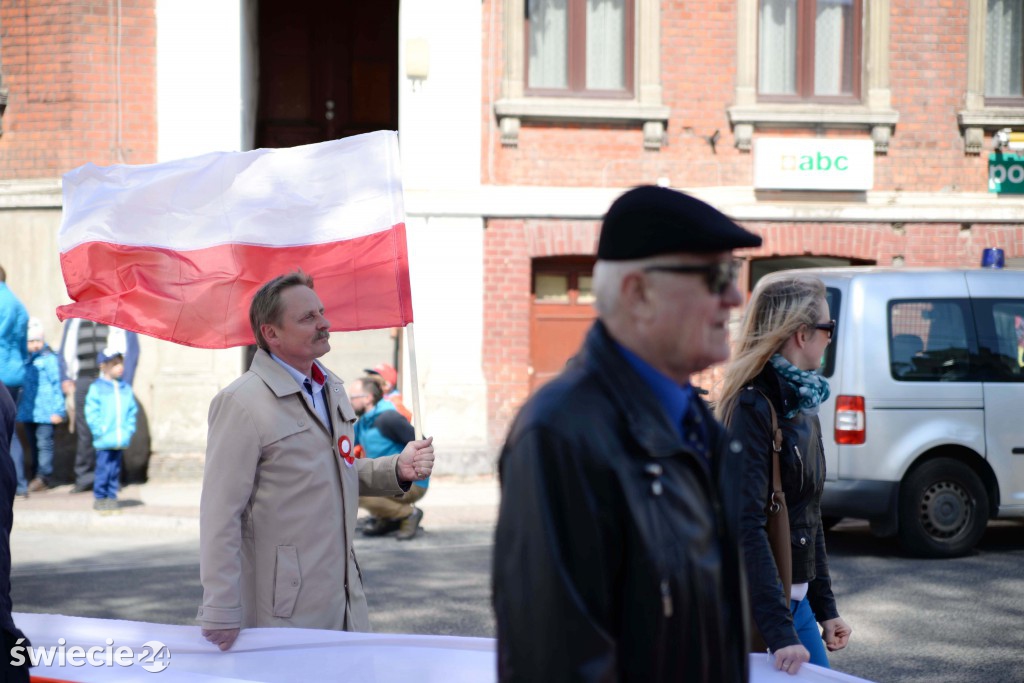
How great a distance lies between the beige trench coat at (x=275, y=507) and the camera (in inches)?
159

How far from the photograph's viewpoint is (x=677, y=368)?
2.08 m

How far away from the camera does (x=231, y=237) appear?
16.3 feet

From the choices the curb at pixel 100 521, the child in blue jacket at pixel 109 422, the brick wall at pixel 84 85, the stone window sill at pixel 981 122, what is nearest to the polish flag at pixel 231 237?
the curb at pixel 100 521

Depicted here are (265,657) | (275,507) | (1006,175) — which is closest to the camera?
(265,657)

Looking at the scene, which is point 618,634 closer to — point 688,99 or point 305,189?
→ point 305,189

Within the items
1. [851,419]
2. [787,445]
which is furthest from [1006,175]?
[787,445]

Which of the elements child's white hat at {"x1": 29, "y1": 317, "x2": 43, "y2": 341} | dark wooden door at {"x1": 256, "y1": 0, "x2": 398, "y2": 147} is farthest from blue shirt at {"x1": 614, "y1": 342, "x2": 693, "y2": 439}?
dark wooden door at {"x1": 256, "y1": 0, "x2": 398, "y2": 147}

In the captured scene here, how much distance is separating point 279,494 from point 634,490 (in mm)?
2435

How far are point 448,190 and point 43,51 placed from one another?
16.3ft

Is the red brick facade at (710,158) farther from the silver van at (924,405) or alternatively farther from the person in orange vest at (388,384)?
the silver van at (924,405)

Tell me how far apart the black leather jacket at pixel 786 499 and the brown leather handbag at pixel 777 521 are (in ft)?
0.10

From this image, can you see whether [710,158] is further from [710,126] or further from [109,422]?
[109,422]

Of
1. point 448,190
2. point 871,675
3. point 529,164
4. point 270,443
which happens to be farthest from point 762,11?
point 270,443

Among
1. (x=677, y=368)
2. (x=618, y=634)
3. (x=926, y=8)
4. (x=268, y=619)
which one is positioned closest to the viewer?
(x=618, y=634)
